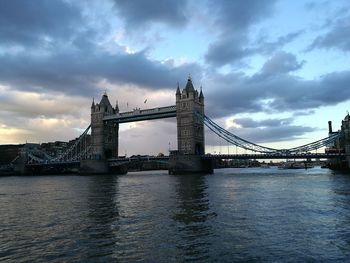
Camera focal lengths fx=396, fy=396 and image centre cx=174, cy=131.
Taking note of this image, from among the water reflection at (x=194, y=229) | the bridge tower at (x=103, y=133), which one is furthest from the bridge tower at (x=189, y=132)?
the water reflection at (x=194, y=229)

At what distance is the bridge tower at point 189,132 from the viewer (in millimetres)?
103250

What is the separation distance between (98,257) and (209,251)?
411 centimetres

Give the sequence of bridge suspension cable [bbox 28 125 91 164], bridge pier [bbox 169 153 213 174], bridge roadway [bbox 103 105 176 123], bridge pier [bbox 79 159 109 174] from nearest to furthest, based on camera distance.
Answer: bridge pier [bbox 169 153 213 174] → bridge roadway [bbox 103 105 176 123] → bridge pier [bbox 79 159 109 174] → bridge suspension cable [bbox 28 125 91 164]

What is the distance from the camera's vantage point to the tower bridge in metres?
100

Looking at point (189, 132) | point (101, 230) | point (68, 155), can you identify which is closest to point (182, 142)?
point (189, 132)

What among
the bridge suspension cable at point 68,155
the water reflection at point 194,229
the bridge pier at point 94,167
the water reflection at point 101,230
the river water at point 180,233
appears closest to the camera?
the river water at point 180,233

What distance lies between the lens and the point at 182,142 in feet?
367

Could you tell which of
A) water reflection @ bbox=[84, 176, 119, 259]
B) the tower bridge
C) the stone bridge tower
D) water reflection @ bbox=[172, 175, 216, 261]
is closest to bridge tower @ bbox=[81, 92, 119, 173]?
the tower bridge

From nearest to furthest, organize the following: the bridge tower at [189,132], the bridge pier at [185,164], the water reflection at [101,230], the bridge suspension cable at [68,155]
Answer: the water reflection at [101,230] < the bridge pier at [185,164] < the bridge tower at [189,132] < the bridge suspension cable at [68,155]

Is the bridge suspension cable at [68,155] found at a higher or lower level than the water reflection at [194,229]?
higher

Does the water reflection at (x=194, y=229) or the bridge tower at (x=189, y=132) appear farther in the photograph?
the bridge tower at (x=189, y=132)

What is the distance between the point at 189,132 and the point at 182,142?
3.53 meters

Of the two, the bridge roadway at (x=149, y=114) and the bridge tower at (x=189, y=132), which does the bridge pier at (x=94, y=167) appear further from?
the bridge tower at (x=189, y=132)

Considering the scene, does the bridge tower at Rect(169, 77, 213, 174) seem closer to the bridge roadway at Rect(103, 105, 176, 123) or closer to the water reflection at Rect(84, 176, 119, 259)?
the bridge roadway at Rect(103, 105, 176, 123)
